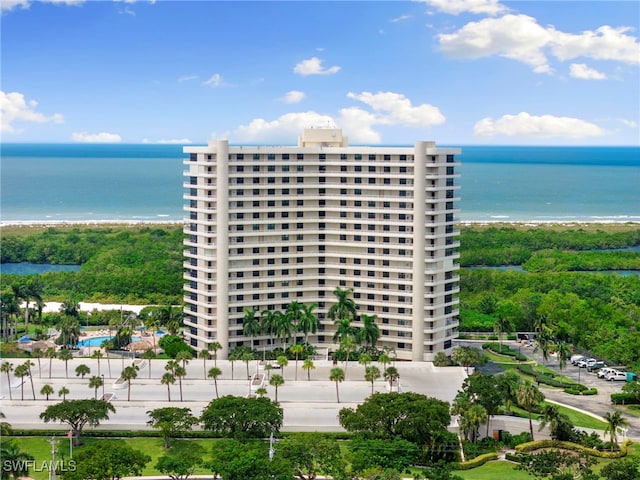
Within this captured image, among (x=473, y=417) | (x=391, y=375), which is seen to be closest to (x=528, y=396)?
(x=473, y=417)

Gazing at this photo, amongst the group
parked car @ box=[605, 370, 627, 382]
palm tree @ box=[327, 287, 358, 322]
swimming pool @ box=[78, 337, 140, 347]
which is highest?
palm tree @ box=[327, 287, 358, 322]

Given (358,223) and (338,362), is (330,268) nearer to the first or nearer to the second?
(358,223)

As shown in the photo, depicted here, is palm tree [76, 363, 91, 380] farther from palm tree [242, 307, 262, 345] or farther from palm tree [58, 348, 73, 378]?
palm tree [242, 307, 262, 345]

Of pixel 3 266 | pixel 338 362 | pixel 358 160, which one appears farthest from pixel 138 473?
pixel 3 266

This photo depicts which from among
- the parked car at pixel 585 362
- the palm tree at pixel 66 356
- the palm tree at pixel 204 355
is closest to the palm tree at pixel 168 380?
the palm tree at pixel 204 355

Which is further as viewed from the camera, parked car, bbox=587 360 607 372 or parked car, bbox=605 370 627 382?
parked car, bbox=587 360 607 372

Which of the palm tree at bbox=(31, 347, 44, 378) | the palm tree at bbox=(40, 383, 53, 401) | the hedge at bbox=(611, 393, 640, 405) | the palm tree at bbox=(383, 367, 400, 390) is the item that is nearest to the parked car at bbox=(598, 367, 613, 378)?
the hedge at bbox=(611, 393, 640, 405)
